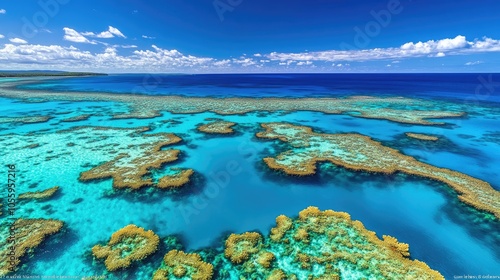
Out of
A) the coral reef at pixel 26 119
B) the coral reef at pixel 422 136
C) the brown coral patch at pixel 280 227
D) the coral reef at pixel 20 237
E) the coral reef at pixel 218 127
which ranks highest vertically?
the coral reef at pixel 20 237

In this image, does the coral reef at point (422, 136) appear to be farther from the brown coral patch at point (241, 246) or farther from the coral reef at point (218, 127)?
the brown coral patch at point (241, 246)

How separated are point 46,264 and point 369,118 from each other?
51089 mm

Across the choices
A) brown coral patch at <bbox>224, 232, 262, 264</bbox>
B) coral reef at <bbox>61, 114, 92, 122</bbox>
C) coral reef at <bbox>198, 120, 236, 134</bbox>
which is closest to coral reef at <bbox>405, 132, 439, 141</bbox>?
coral reef at <bbox>198, 120, 236, 134</bbox>

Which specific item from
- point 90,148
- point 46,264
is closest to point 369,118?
point 90,148

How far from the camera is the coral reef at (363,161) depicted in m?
19.7

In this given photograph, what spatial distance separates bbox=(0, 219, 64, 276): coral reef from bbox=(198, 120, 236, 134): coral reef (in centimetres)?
2327

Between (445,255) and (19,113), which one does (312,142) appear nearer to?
(445,255)

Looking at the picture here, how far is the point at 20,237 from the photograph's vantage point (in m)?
14.4

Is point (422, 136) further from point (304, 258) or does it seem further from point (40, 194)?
point (40, 194)

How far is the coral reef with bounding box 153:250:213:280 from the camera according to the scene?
12298 millimetres

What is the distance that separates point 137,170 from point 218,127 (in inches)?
710

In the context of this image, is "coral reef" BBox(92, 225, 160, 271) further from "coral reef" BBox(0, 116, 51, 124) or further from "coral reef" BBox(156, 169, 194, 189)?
"coral reef" BBox(0, 116, 51, 124)

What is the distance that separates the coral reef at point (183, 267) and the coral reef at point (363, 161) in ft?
40.9

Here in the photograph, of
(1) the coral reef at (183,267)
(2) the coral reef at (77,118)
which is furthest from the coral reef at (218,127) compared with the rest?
(1) the coral reef at (183,267)
